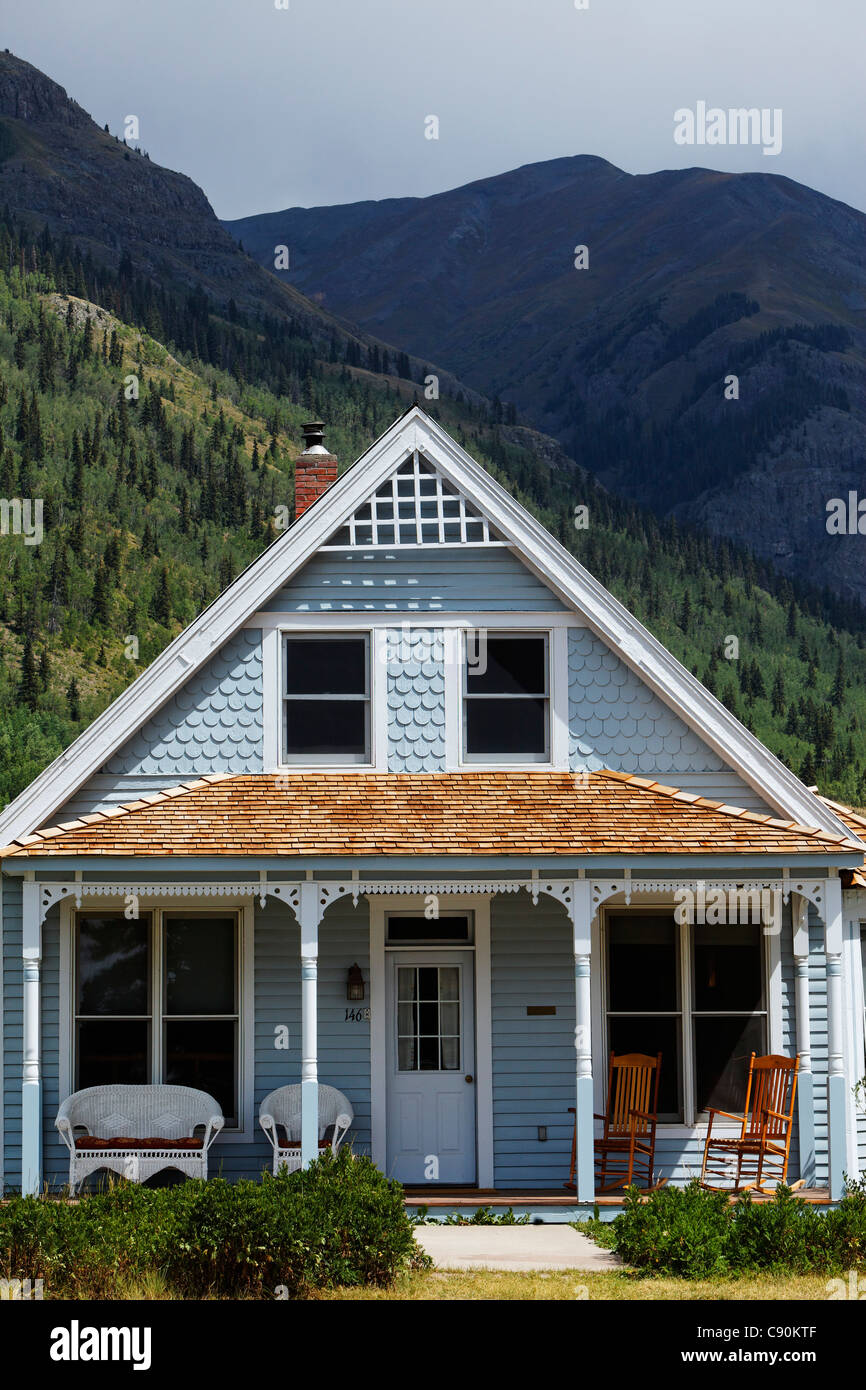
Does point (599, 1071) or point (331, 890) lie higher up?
point (331, 890)

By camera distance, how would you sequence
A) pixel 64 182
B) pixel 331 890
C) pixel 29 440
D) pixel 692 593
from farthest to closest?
1. pixel 64 182
2. pixel 692 593
3. pixel 29 440
4. pixel 331 890

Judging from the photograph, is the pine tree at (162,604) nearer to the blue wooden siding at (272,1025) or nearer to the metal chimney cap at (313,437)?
the metal chimney cap at (313,437)

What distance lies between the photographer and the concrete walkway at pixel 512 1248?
11.2m

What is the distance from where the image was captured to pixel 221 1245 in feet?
32.8

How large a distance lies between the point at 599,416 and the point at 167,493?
10914cm

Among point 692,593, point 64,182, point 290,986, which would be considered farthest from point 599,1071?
point 64,182

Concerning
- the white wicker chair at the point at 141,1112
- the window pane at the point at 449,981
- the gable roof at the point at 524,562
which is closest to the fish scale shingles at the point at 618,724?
the gable roof at the point at 524,562

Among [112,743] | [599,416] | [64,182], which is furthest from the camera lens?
[599,416]

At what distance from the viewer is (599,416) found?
169500 mm

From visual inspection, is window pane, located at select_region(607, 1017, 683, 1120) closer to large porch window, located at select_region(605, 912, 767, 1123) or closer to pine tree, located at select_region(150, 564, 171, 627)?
large porch window, located at select_region(605, 912, 767, 1123)

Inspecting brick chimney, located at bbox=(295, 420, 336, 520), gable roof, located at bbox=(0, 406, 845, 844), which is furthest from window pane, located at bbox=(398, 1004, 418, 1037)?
brick chimney, located at bbox=(295, 420, 336, 520)

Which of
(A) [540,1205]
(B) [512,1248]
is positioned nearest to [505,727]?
(A) [540,1205]
